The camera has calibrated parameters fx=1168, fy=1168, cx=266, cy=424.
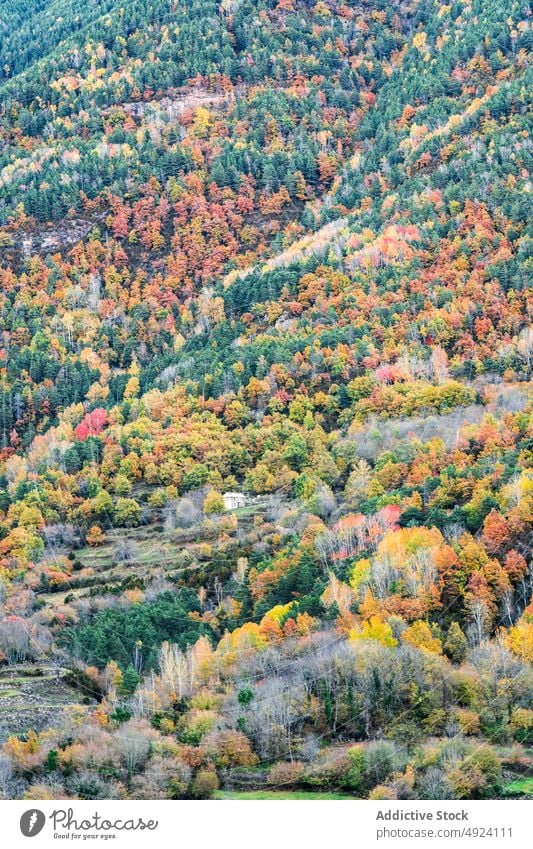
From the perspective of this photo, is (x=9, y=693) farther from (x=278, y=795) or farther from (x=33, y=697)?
(x=278, y=795)

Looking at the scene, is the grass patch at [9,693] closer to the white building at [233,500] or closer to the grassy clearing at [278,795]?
the grassy clearing at [278,795]

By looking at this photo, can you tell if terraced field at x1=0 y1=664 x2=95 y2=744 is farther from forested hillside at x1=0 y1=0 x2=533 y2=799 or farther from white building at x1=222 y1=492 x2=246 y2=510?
white building at x1=222 y1=492 x2=246 y2=510

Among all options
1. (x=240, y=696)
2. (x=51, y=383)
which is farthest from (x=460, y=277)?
(x=240, y=696)

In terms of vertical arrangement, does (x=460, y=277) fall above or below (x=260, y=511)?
above

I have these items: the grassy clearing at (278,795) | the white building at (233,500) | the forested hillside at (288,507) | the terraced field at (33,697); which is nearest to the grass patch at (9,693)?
the terraced field at (33,697)

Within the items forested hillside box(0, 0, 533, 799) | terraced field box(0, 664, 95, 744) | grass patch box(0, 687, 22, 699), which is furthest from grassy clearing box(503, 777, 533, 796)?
grass patch box(0, 687, 22, 699)

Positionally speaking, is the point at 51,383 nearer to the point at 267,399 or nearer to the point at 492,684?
the point at 267,399
